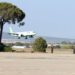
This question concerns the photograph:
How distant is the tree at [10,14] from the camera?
192ft

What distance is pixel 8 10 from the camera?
59625 millimetres

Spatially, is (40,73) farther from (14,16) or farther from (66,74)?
(14,16)

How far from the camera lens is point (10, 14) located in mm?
58688

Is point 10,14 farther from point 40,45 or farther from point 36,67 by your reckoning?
point 36,67

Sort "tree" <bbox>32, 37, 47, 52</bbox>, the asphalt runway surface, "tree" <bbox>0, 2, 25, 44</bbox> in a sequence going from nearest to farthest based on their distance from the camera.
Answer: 1. the asphalt runway surface
2. "tree" <bbox>32, 37, 47, 52</bbox>
3. "tree" <bbox>0, 2, 25, 44</bbox>

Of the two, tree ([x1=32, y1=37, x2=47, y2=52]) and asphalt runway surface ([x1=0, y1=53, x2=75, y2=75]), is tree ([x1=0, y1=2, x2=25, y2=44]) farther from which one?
asphalt runway surface ([x1=0, y1=53, x2=75, y2=75])

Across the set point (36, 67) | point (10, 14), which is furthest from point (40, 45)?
point (36, 67)

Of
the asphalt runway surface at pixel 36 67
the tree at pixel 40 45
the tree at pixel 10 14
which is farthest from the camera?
the tree at pixel 10 14

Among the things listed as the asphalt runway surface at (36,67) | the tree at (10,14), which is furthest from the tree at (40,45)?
the asphalt runway surface at (36,67)

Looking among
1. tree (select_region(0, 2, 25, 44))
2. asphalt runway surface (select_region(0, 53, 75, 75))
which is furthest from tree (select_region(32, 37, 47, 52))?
asphalt runway surface (select_region(0, 53, 75, 75))

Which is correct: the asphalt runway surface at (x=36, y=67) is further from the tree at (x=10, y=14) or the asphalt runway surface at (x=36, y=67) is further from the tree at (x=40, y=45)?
the tree at (x=10, y=14)

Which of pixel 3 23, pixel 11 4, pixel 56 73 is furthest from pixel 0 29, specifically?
pixel 56 73

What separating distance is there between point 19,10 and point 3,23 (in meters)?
3.61

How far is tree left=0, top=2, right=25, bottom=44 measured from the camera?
5853 cm
